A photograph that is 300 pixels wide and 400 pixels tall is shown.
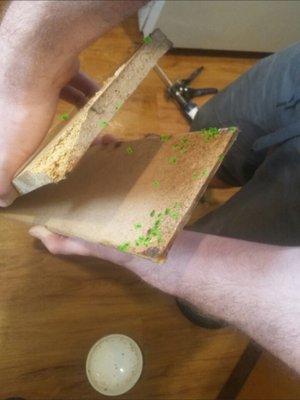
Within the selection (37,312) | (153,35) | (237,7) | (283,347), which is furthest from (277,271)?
(237,7)

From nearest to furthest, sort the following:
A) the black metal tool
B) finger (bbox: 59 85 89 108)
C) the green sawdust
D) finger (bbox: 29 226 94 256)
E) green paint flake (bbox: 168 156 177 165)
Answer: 1. the green sawdust
2. green paint flake (bbox: 168 156 177 165)
3. finger (bbox: 29 226 94 256)
4. finger (bbox: 59 85 89 108)
5. the black metal tool

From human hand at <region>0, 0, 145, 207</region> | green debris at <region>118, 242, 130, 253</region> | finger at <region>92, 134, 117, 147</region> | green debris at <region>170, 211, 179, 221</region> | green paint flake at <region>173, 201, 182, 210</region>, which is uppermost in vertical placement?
human hand at <region>0, 0, 145, 207</region>

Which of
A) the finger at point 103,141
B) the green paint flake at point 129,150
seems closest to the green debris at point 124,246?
the green paint flake at point 129,150

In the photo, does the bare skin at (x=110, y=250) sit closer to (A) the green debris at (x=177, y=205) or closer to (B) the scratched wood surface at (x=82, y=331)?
(A) the green debris at (x=177, y=205)

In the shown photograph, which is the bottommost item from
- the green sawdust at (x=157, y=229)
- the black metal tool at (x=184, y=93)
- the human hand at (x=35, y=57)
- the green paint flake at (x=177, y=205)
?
the black metal tool at (x=184, y=93)

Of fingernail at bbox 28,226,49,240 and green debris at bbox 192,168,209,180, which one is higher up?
green debris at bbox 192,168,209,180

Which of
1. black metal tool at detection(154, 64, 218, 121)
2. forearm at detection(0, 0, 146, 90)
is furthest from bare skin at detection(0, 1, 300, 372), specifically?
black metal tool at detection(154, 64, 218, 121)

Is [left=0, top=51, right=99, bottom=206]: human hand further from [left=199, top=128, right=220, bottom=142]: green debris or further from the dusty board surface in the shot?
[left=199, top=128, right=220, bottom=142]: green debris

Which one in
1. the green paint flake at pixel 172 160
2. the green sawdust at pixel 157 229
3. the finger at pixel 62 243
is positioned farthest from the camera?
the finger at pixel 62 243
